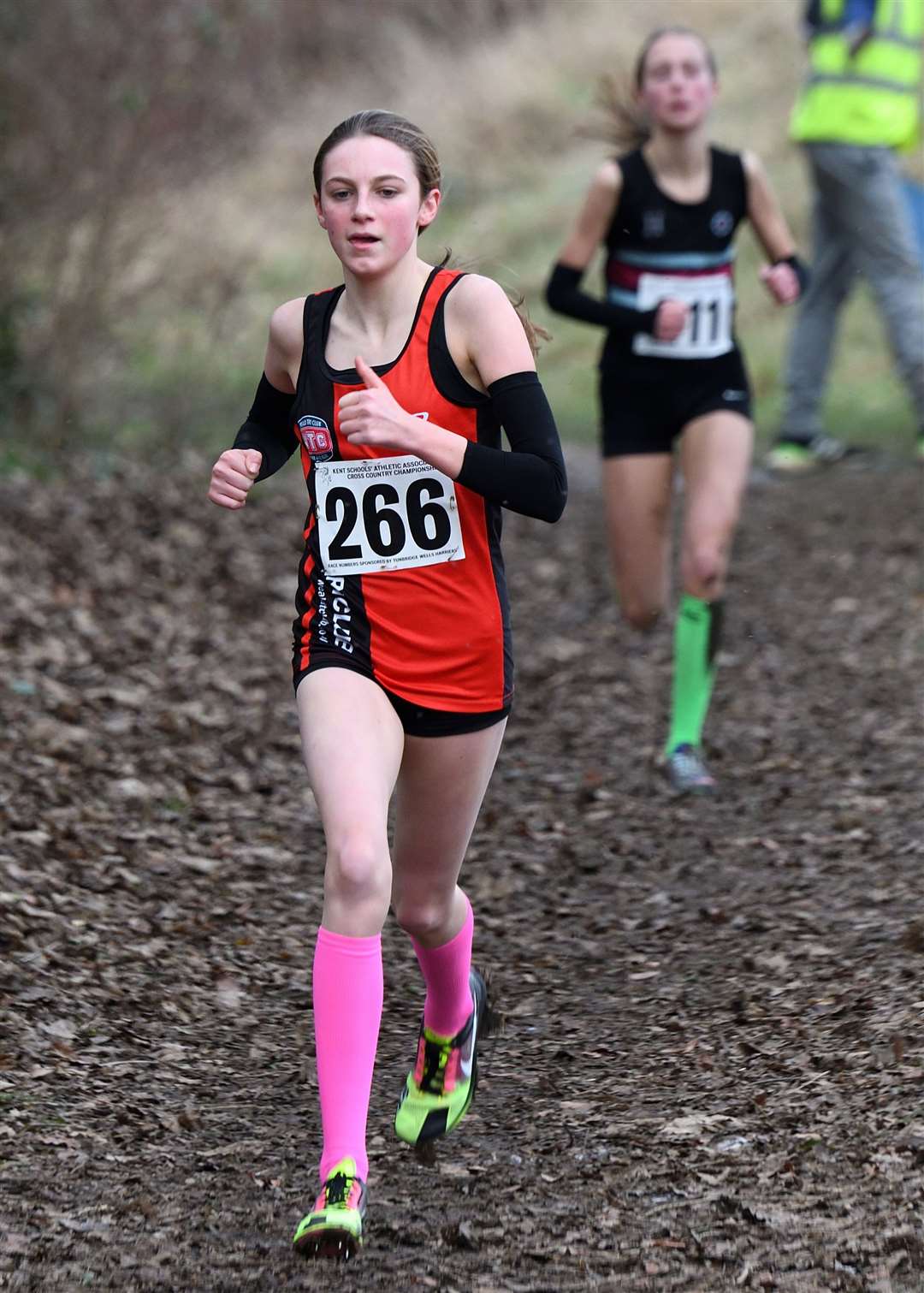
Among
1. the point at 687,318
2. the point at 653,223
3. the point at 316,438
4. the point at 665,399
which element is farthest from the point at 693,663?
the point at 316,438

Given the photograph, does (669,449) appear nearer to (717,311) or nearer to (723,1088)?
(717,311)

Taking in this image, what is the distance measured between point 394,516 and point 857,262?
8.14 metres

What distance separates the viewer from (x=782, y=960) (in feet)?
15.4

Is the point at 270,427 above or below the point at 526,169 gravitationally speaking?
above

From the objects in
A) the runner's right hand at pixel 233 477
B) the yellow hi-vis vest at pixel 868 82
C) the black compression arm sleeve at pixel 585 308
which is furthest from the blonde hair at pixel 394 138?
the yellow hi-vis vest at pixel 868 82

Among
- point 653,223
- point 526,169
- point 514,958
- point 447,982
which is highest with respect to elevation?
point 653,223

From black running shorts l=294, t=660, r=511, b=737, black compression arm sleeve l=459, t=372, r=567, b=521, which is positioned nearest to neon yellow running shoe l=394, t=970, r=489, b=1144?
black running shorts l=294, t=660, r=511, b=737

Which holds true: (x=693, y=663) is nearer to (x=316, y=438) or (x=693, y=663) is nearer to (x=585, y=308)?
(x=585, y=308)

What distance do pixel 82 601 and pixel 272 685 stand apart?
109 centimetres

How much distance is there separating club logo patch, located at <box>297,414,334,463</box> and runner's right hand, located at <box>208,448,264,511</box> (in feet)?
0.39

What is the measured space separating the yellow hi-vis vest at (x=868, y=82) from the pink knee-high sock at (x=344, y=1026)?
8.45 metres

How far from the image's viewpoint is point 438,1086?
12.5 ft

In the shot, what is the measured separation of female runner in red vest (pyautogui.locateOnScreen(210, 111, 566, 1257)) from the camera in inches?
129

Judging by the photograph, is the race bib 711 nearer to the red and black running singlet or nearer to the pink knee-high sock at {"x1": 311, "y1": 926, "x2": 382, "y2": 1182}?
the red and black running singlet
